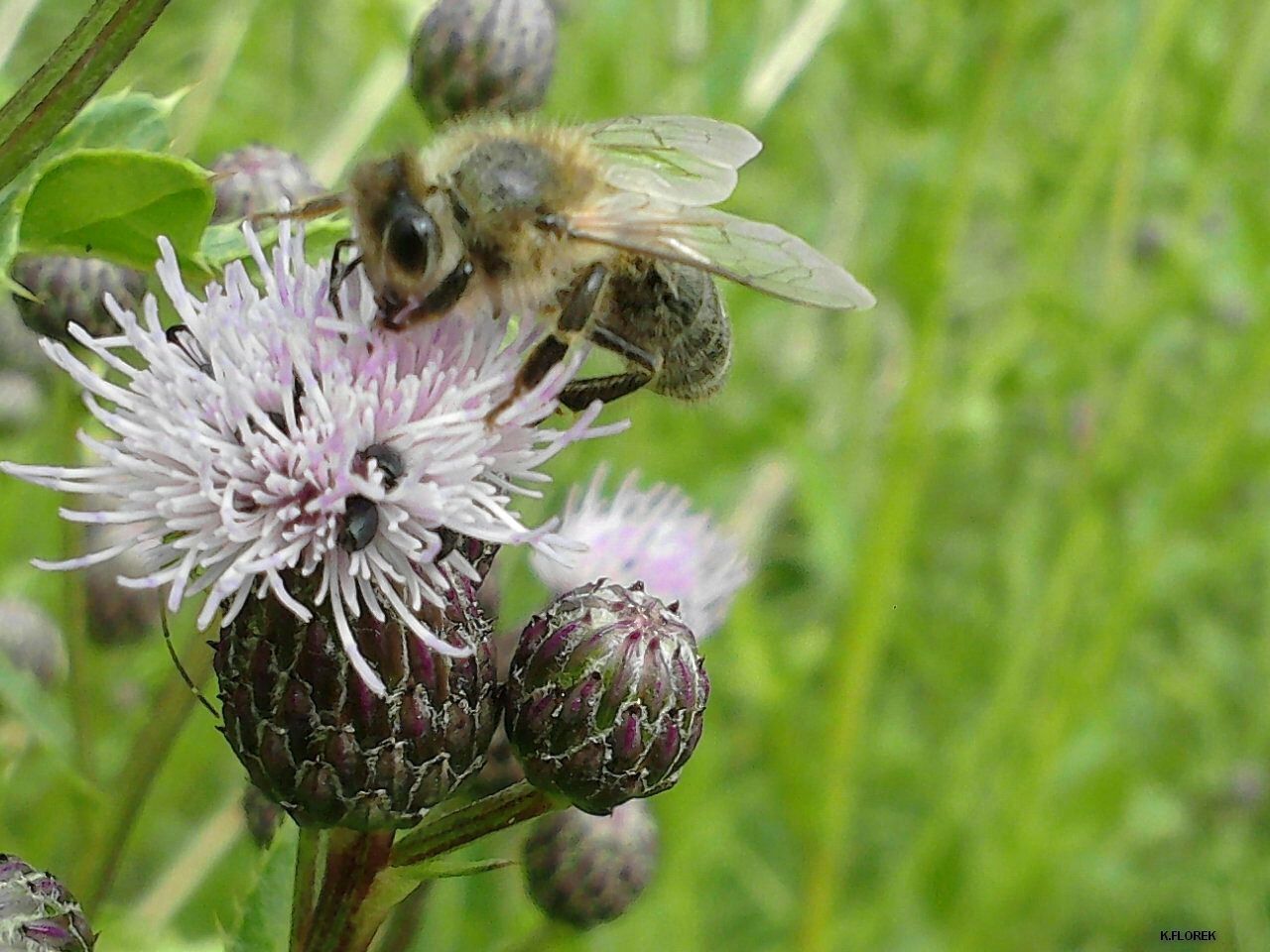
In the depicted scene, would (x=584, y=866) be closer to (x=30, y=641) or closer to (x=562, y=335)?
(x=562, y=335)

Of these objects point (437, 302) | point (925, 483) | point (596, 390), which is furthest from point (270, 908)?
point (925, 483)

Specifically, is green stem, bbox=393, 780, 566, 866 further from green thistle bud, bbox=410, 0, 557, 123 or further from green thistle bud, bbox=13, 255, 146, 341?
green thistle bud, bbox=410, 0, 557, 123

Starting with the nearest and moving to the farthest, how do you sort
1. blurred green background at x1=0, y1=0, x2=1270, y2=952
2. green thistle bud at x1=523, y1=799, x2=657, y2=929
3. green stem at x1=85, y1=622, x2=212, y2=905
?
1. green stem at x1=85, y1=622, x2=212, y2=905
2. green thistle bud at x1=523, y1=799, x2=657, y2=929
3. blurred green background at x1=0, y1=0, x2=1270, y2=952

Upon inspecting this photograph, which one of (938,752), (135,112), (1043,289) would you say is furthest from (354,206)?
(938,752)

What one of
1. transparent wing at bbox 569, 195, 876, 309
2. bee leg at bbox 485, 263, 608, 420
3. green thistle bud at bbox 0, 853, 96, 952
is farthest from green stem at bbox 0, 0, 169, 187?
green thistle bud at bbox 0, 853, 96, 952

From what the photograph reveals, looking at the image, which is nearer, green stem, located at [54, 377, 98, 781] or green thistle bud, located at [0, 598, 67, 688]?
green stem, located at [54, 377, 98, 781]

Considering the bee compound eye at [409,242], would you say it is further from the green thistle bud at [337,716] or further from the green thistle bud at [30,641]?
the green thistle bud at [30,641]
